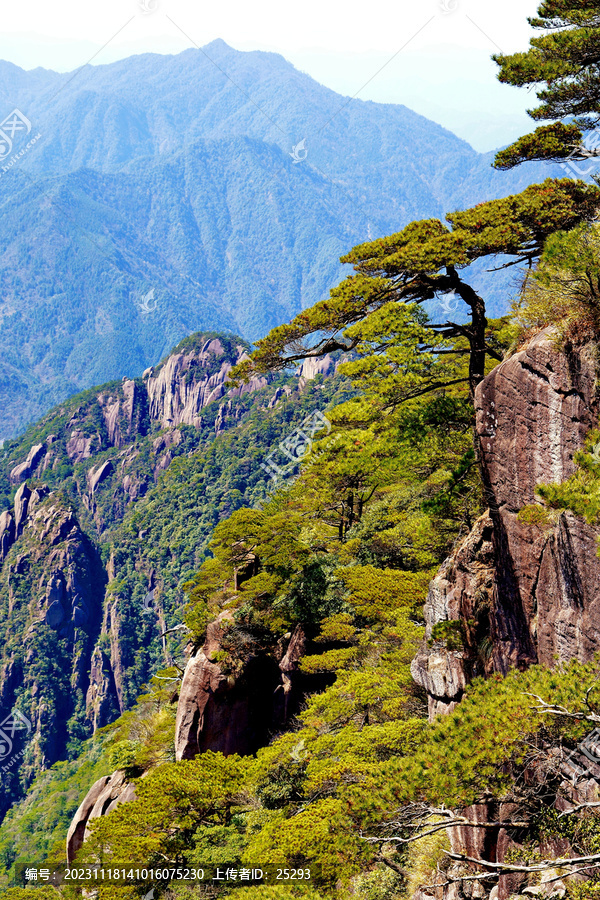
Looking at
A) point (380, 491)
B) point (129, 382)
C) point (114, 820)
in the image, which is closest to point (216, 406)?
point (129, 382)

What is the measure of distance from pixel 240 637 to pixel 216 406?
362 ft

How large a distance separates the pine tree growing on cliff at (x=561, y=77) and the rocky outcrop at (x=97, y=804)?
2153 centimetres

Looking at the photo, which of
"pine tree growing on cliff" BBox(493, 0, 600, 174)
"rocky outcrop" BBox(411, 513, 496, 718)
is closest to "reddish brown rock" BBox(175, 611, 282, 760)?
"rocky outcrop" BBox(411, 513, 496, 718)

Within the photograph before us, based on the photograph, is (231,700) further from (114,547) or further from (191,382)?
(191,382)

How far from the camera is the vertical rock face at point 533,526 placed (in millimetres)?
6762

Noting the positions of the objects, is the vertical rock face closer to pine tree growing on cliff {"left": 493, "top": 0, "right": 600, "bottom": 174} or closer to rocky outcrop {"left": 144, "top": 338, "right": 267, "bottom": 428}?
pine tree growing on cliff {"left": 493, "top": 0, "right": 600, "bottom": 174}

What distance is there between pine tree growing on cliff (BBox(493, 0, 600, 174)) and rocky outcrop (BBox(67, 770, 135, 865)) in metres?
21.5

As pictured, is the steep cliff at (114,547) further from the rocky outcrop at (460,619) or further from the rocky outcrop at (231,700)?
the rocky outcrop at (460,619)

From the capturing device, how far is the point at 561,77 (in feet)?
37.2

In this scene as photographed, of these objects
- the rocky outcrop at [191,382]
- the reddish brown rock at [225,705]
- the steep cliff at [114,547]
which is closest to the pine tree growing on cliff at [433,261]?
the reddish brown rock at [225,705]

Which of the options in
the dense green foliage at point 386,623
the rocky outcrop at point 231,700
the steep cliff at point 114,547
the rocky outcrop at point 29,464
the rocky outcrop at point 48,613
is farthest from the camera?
the rocky outcrop at point 29,464

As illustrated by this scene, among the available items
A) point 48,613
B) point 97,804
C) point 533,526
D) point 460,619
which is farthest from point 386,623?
point 48,613

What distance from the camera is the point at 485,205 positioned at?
1169cm

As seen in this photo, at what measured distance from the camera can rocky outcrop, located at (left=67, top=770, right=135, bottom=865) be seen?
2403cm
